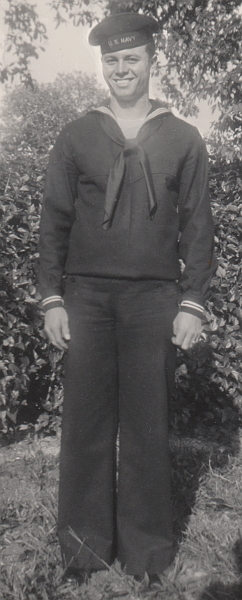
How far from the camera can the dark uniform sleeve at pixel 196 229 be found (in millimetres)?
2158

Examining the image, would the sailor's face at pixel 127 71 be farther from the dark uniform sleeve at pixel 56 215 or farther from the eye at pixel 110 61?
the dark uniform sleeve at pixel 56 215

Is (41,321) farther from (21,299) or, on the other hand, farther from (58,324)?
(58,324)

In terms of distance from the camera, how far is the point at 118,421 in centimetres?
241

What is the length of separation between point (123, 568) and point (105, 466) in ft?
1.55

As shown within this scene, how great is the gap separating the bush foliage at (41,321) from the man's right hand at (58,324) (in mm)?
1261

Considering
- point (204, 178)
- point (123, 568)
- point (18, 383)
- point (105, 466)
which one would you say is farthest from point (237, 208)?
point (123, 568)

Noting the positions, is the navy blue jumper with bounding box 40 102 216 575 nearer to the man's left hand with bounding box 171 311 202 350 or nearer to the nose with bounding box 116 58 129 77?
the man's left hand with bounding box 171 311 202 350

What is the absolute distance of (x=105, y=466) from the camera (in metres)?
2.34

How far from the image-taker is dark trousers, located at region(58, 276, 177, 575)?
7.10 ft

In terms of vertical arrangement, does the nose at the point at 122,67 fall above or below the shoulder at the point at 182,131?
above

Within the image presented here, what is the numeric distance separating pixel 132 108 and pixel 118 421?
135 cm

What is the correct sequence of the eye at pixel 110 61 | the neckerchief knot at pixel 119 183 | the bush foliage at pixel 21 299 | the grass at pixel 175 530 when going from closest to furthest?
the neckerchief knot at pixel 119 183 → the eye at pixel 110 61 → the grass at pixel 175 530 → the bush foliage at pixel 21 299

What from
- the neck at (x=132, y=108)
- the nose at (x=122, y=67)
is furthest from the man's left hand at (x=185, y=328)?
the nose at (x=122, y=67)

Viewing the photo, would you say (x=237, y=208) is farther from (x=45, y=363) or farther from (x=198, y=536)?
(x=198, y=536)
